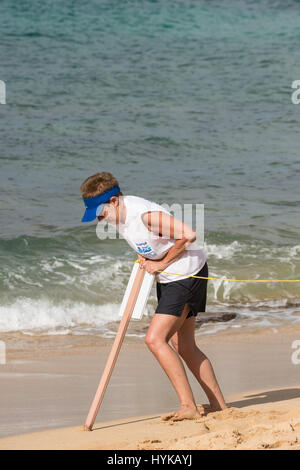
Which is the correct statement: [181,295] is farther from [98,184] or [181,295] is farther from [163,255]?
[98,184]

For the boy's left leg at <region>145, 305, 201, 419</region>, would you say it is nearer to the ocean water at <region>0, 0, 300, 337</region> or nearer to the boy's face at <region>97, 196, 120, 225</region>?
the boy's face at <region>97, 196, 120, 225</region>

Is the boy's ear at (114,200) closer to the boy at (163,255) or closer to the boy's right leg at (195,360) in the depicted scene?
the boy at (163,255)

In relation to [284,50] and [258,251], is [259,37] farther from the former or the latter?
[258,251]

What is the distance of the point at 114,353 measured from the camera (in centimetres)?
450

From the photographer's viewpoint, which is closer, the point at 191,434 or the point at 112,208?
the point at 191,434

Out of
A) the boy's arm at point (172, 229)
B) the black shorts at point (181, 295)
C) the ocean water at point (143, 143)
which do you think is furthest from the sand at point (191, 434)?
the ocean water at point (143, 143)

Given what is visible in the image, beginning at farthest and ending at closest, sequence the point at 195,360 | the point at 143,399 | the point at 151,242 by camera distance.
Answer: the point at 143,399 → the point at 195,360 → the point at 151,242

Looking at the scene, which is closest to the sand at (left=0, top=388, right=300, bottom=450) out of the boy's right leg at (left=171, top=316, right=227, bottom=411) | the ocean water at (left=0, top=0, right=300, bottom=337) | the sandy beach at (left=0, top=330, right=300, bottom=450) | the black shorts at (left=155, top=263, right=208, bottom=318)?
the sandy beach at (left=0, top=330, right=300, bottom=450)

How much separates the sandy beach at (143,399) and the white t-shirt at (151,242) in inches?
33.4

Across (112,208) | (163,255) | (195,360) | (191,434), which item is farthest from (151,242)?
(191,434)

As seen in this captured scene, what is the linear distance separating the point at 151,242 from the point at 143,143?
480 inches

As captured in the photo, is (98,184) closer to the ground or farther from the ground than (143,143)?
farther from the ground

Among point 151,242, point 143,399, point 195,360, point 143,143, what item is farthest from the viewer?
point 143,143

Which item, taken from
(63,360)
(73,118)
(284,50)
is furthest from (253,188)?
(284,50)
